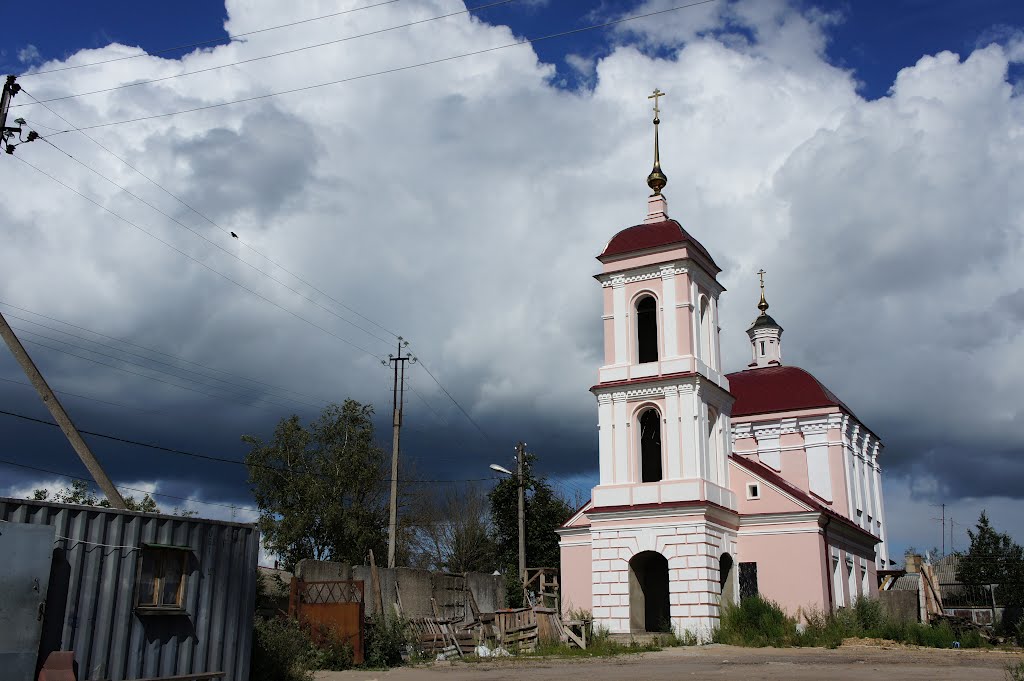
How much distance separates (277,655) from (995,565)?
193 ft

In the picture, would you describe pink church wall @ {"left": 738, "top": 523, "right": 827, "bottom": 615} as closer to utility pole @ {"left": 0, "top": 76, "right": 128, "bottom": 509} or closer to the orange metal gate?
the orange metal gate

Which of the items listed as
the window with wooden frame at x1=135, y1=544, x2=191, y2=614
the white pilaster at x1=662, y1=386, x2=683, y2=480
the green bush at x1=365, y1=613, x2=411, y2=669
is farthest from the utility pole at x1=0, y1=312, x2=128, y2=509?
the white pilaster at x1=662, y1=386, x2=683, y2=480

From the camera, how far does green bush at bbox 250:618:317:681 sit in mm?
16078

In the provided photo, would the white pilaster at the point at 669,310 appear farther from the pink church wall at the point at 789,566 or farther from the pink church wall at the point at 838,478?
the pink church wall at the point at 838,478

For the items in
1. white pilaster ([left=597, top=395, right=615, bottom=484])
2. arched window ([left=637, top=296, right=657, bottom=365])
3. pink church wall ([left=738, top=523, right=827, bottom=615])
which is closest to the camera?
pink church wall ([left=738, top=523, right=827, bottom=615])

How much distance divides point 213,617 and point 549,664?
10.6 m

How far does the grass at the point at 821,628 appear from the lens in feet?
86.9

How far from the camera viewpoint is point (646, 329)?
32.3 meters

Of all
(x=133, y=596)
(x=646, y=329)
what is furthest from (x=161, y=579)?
(x=646, y=329)

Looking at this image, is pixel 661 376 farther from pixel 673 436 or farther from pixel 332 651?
pixel 332 651

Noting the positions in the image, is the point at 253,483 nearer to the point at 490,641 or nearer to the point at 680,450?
the point at 490,641

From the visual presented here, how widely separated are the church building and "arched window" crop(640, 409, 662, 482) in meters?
0.04

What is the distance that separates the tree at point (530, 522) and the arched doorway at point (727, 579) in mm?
16640

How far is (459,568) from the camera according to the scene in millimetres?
54844
